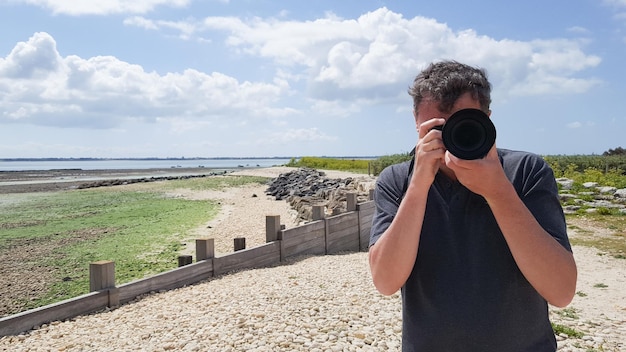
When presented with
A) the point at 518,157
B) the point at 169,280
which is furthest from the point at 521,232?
the point at 169,280

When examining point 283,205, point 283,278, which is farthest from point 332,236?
point 283,205

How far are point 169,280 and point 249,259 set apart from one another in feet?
4.82

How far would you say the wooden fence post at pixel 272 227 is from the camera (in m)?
8.00

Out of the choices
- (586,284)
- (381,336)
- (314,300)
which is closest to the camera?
(381,336)

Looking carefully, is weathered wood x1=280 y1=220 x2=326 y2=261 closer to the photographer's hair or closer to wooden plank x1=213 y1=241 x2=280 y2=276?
wooden plank x1=213 y1=241 x2=280 y2=276

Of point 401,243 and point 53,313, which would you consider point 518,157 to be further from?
point 53,313

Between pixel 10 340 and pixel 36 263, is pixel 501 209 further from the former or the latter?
pixel 36 263

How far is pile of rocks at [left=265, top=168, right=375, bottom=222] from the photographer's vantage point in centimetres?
1371

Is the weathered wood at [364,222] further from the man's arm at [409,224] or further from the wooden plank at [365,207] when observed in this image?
the man's arm at [409,224]

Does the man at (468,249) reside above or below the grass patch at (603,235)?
above

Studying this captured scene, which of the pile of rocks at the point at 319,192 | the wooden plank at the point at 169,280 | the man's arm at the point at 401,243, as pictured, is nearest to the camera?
Result: the man's arm at the point at 401,243

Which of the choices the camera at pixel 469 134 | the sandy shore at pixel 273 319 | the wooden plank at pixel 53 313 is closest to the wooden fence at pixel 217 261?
the wooden plank at pixel 53 313

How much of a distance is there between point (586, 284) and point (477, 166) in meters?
7.25

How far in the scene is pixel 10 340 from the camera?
4879 millimetres
